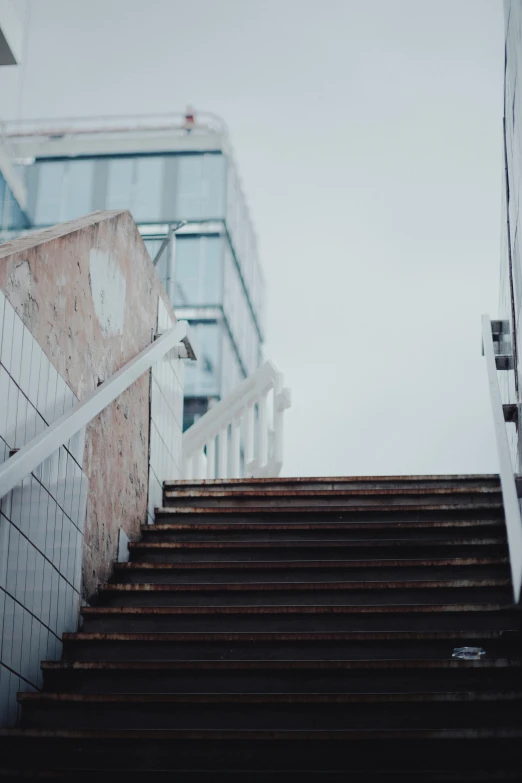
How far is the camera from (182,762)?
9.69ft

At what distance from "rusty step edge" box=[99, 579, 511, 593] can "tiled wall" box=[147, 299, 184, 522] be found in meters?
0.95

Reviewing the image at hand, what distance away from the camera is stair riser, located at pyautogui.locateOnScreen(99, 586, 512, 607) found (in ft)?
12.9

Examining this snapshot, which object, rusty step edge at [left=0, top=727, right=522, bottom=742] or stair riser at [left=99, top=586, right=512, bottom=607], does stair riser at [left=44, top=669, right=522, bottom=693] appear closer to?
rusty step edge at [left=0, top=727, right=522, bottom=742]

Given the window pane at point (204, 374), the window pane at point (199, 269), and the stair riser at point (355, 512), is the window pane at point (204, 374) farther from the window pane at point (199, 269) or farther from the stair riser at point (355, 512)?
the stair riser at point (355, 512)

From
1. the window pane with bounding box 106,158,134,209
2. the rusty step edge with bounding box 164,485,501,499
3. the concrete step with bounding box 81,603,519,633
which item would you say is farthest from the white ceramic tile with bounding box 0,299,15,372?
the window pane with bounding box 106,158,134,209

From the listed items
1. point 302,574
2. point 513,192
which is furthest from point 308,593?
point 513,192

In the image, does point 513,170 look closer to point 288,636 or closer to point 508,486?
point 508,486

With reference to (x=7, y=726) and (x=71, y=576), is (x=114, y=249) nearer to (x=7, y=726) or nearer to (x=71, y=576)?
(x=71, y=576)

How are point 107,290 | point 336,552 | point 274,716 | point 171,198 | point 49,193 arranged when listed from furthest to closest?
point 49,193 → point 171,198 → point 107,290 → point 336,552 → point 274,716

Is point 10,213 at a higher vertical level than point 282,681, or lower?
higher

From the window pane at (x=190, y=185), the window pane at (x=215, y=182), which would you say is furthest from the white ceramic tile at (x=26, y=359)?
the window pane at (x=190, y=185)

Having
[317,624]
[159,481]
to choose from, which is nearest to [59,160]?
[159,481]

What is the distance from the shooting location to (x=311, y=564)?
169 inches

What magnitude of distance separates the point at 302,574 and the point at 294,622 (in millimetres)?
480
